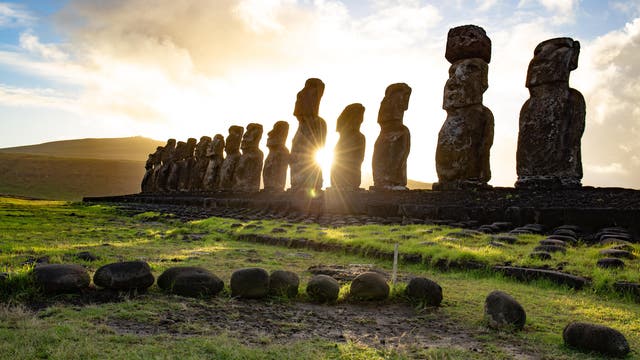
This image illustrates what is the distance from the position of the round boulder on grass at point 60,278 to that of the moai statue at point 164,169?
27112 millimetres

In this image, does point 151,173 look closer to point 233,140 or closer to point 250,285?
point 233,140

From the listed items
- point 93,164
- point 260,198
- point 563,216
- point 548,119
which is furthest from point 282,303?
point 93,164

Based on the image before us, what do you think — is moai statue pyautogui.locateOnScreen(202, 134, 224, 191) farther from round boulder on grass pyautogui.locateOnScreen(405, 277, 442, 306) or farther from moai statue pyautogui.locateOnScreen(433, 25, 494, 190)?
round boulder on grass pyautogui.locateOnScreen(405, 277, 442, 306)

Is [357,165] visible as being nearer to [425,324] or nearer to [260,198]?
[260,198]

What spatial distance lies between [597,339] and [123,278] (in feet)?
10.9

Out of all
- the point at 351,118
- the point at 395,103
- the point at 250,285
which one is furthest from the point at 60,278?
the point at 351,118

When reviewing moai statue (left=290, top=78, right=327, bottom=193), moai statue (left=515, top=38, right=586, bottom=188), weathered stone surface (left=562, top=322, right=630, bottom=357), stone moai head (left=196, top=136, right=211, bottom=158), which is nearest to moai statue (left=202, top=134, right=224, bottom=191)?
stone moai head (left=196, top=136, right=211, bottom=158)

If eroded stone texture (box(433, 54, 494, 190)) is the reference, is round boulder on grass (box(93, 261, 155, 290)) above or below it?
below

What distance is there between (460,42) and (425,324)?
890 cm

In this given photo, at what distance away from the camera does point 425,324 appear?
327cm

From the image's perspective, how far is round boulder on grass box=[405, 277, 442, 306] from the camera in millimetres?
3736

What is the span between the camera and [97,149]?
385ft

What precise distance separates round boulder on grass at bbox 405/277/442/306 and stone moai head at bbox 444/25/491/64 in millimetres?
8156

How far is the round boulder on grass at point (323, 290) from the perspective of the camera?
12.4 ft
